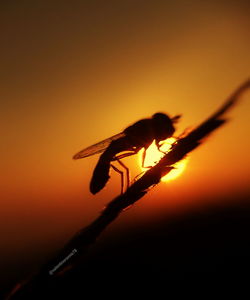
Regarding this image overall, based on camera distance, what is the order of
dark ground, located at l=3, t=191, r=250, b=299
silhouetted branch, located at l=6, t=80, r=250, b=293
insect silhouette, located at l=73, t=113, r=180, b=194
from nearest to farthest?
silhouetted branch, located at l=6, t=80, r=250, b=293
insect silhouette, located at l=73, t=113, r=180, b=194
dark ground, located at l=3, t=191, r=250, b=299

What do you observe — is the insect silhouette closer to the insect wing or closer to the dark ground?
the insect wing

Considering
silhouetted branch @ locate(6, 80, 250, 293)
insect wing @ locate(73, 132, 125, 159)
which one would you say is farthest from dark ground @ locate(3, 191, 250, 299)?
silhouetted branch @ locate(6, 80, 250, 293)

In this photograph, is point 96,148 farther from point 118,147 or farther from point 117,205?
point 117,205

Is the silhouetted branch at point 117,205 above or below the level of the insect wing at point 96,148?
below

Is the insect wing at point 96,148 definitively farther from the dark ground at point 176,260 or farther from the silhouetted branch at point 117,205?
the silhouetted branch at point 117,205

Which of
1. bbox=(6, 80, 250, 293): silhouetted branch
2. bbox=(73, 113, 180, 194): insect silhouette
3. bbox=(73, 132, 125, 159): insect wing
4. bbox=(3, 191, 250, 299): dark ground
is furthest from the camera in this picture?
bbox=(3, 191, 250, 299): dark ground

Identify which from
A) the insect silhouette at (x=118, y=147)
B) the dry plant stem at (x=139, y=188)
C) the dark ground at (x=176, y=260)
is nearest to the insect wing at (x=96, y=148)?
the insect silhouette at (x=118, y=147)

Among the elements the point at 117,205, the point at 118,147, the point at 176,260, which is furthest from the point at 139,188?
the point at 176,260

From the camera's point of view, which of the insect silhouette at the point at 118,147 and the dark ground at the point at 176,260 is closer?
the insect silhouette at the point at 118,147

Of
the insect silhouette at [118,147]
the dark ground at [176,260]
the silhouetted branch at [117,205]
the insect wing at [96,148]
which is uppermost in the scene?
the insect wing at [96,148]
